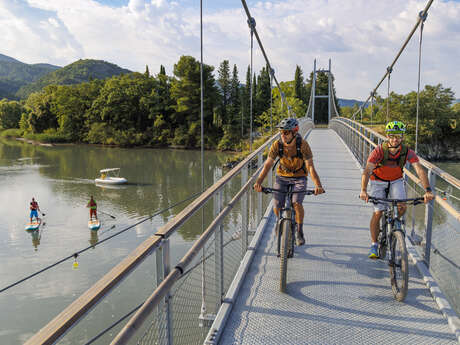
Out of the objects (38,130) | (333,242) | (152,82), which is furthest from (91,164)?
(333,242)

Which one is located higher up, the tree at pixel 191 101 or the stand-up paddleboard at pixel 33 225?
the tree at pixel 191 101

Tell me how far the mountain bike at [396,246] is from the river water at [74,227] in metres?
10.7

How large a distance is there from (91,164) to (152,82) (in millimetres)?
22834

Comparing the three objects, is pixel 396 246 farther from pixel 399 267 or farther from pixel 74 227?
pixel 74 227

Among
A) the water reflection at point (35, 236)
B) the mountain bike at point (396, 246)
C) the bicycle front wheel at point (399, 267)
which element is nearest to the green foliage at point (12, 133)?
the water reflection at point (35, 236)

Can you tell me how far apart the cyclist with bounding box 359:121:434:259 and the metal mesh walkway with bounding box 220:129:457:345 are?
613 mm

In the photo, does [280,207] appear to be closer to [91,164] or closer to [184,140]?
[91,164]

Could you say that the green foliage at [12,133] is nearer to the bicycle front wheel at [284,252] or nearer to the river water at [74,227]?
the river water at [74,227]

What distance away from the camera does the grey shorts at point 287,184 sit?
360 cm

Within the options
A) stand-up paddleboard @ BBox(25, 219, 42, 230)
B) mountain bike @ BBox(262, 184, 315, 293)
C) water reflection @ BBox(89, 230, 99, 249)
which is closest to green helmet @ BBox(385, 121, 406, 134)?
mountain bike @ BBox(262, 184, 315, 293)

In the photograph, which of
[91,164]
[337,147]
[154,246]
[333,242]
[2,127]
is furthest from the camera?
[2,127]

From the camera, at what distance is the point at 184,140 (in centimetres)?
6325

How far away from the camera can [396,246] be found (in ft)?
10.1

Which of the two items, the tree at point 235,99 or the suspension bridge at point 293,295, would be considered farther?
the tree at point 235,99
